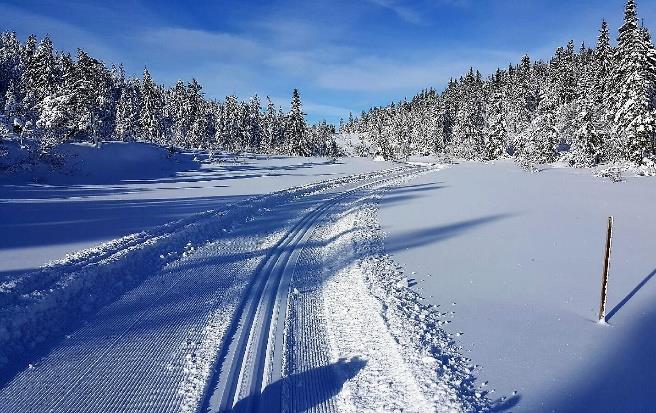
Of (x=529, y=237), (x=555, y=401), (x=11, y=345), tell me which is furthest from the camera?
(x=529, y=237)

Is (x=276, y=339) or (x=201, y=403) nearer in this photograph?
(x=201, y=403)

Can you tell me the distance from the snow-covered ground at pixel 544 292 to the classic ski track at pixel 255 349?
278 centimetres

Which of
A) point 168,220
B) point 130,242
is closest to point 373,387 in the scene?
point 130,242

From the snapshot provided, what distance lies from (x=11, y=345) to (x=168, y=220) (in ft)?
34.7

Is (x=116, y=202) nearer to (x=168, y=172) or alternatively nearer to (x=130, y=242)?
(x=130, y=242)

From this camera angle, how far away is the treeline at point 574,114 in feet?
113

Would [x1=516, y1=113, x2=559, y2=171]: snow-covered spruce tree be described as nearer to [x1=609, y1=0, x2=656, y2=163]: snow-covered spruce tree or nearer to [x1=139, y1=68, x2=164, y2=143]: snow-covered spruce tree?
[x1=609, y1=0, x2=656, y2=163]: snow-covered spruce tree

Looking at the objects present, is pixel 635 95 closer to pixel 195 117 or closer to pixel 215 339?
pixel 215 339

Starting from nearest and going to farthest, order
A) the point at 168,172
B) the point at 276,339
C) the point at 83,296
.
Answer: the point at 276,339 → the point at 83,296 → the point at 168,172

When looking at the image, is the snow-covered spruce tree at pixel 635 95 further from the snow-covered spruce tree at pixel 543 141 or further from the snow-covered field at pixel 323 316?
the snow-covered field at pixel 323 316

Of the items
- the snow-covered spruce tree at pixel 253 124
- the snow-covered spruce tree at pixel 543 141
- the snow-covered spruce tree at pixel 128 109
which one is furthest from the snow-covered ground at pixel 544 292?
the snow-covered spruce tree at pixel 253 124

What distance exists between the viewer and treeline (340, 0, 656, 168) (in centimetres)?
3441

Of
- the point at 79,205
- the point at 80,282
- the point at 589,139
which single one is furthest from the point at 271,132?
the point at 80,282

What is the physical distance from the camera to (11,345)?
235 inches
